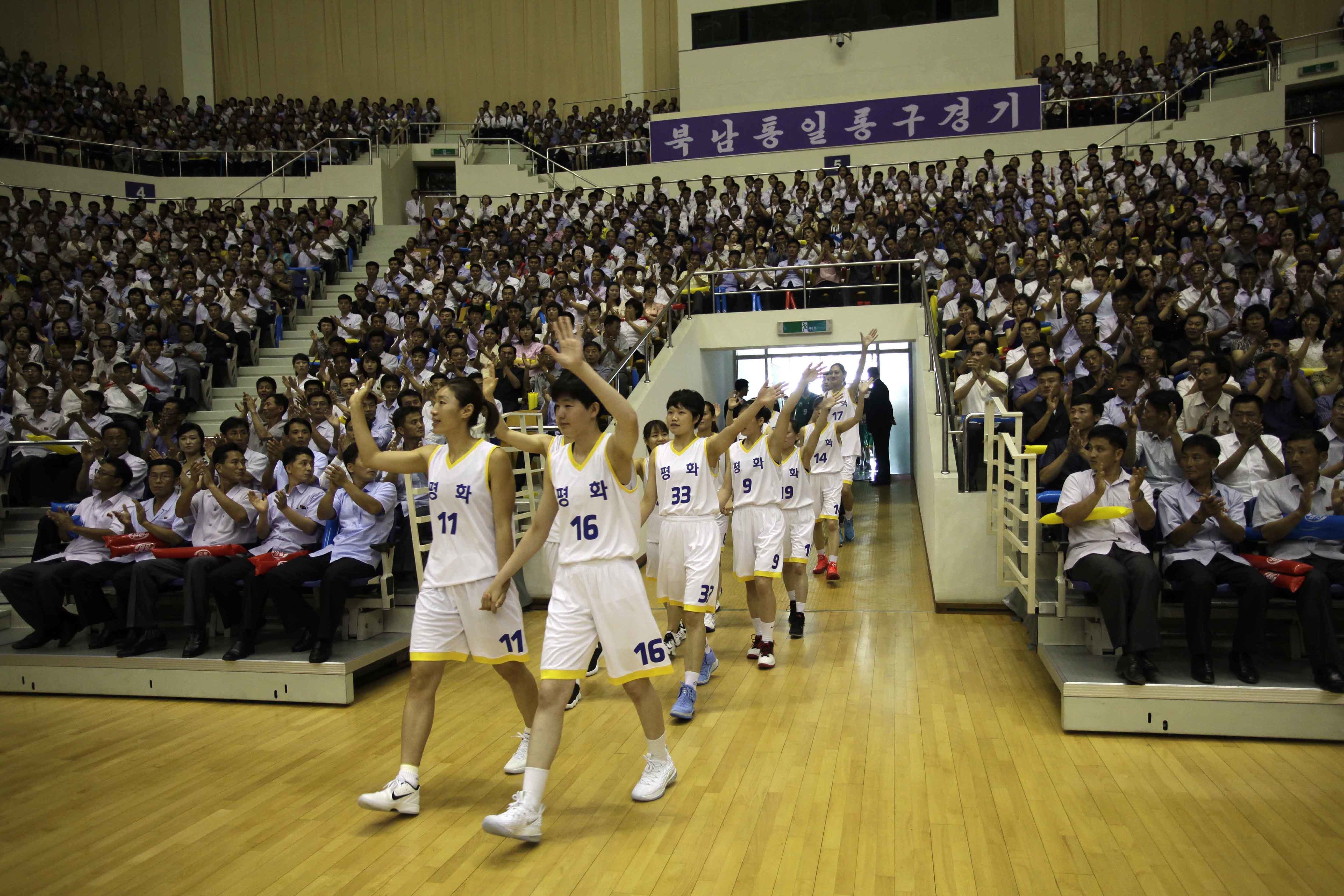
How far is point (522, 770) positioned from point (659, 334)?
782 centimetres

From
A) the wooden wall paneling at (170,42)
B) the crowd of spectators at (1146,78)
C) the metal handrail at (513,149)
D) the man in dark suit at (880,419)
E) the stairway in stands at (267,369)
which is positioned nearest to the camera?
the stairway in stands at (267,369)

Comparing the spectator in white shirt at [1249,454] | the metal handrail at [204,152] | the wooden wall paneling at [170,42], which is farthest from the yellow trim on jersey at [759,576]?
the wooden wall paneling at [170,42]

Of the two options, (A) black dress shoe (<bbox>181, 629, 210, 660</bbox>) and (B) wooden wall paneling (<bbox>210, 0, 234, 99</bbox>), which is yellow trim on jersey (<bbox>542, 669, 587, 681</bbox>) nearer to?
(A) black dress shoe (<bbox>181, 629, 210, 660</bbox>)

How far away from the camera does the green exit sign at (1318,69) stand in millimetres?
15023

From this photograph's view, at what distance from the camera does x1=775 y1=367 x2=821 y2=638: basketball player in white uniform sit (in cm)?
694

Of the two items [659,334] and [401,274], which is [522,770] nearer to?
[659,334]

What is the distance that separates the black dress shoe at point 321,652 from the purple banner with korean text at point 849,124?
14450mm

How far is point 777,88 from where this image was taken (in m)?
18.7

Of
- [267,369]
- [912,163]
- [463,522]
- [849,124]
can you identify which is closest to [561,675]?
[463,522]

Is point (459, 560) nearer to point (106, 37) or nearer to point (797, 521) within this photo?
point (797, 521)

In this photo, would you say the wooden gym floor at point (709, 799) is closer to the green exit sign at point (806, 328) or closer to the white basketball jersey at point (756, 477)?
the white basketball jersey at point (756, 477)

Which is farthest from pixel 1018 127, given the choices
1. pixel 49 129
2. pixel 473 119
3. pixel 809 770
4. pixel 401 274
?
pixel 49 129

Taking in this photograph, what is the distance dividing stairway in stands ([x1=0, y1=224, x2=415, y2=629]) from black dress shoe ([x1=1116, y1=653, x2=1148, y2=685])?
25.9ft

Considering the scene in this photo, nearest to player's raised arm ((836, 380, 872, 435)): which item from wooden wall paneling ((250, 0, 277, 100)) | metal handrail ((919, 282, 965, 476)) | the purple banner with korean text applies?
metal handrail ((919, 282, 965, 476))
